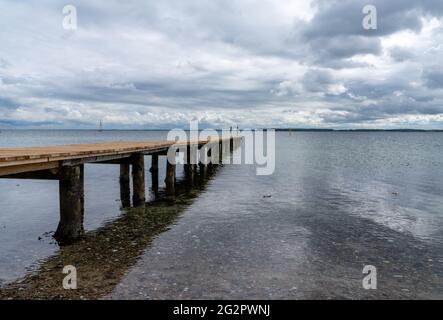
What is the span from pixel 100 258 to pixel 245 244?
4724 mm

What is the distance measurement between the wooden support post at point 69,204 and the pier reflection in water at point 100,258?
18.6 inches

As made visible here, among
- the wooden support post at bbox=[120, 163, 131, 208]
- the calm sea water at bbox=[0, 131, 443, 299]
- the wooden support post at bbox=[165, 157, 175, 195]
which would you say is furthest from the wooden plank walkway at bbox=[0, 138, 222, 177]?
the wooden support post at bbox=[165, 157, 175, 195]

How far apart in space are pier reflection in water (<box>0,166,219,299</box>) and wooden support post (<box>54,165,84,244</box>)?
0.47m

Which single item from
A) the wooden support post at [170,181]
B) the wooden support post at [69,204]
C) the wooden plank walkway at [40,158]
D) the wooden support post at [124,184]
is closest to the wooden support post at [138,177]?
the wooden support post at [124,184]

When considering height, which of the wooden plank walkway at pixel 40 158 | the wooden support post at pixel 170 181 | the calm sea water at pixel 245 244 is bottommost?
the calm sea water at pixel 245 244

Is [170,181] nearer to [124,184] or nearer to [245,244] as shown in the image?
[124,184]

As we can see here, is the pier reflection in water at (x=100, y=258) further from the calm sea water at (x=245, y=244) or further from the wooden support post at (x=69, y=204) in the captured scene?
the wooden support post at (x=69, y=204)

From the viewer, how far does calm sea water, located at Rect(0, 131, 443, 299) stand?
31.2 feet

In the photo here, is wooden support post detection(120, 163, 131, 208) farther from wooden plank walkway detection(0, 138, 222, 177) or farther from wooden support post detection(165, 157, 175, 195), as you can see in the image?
wooden plank walkway detection(0, 138, 222, 177)

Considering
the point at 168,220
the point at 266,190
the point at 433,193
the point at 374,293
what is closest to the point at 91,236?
the point at 168,220

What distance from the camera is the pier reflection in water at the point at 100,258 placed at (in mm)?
8914

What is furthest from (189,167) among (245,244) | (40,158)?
(40,158)
